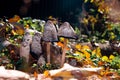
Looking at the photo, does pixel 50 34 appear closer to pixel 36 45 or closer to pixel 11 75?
pixel 36 45

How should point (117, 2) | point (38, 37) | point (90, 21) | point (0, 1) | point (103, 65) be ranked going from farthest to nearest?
point (117, 2) < point (90, 21) < point (0, 1) < point (103, 65) < point (38, 37)

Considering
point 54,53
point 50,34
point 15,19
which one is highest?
point 15,19

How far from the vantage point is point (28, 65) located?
658 cm

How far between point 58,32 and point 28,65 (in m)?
0.94

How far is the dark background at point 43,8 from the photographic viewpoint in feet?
31.3

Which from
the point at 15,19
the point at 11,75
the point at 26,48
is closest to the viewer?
the point at 11,75

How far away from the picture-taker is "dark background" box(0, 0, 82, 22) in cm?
955

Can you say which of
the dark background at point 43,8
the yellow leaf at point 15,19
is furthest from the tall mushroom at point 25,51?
the dark background at point 43,8

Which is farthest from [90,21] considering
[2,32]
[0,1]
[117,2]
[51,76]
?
[51,76]

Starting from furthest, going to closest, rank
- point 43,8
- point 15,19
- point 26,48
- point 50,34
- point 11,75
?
point 43,8, point 15,19, point 26,48, point 50,34, point 11,75

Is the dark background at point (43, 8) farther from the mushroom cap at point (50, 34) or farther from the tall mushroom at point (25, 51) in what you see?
the mushroom cap at point (50, 34)

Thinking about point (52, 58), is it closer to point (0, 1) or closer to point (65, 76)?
point (65, 76)

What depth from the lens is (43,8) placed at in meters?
9.88

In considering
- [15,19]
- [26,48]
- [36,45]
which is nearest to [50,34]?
[36,45]
